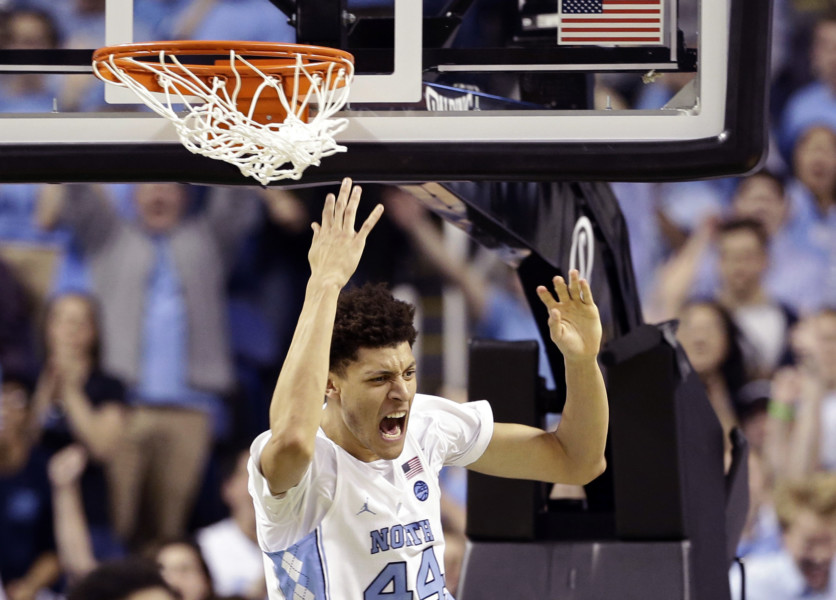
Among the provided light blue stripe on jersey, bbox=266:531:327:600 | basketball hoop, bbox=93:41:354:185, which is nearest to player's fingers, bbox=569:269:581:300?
basketball hoop, bbox=93:41:354:185

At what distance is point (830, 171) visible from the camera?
5598 millimetres

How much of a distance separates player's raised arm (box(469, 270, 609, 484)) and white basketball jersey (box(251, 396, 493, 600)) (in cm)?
28

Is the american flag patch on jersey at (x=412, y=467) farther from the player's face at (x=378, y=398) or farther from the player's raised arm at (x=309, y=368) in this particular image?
the player's raised arm at (x=309, y=368)

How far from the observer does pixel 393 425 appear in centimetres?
220

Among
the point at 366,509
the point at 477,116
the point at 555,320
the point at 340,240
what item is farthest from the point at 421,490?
the point at 477,116

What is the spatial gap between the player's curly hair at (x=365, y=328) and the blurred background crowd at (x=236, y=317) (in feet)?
10.2

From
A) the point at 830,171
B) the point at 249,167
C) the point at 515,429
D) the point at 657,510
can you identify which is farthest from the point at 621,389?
the point at 830,171

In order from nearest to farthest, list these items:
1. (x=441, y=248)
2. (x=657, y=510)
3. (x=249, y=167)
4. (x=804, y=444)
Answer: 1. (x=249, y=167)
2. (x=657, y=510)
3. (x=804, y=444)
4. (x=441, y=248)

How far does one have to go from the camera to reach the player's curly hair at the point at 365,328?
2199 millimetres

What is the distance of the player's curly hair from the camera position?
220 centimetres

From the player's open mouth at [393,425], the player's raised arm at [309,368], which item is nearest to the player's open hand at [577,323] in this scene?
the player's open mouth at [393,425]

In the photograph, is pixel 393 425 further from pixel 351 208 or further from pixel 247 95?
pixel 247 95

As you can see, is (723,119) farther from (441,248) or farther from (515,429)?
(441,248)

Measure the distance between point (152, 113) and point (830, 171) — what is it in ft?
13.9
